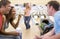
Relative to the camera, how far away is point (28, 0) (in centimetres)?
719

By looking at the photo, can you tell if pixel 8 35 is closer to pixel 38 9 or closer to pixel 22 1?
pixel 38 9

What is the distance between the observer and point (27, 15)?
500cm

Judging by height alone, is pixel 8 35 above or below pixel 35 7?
below

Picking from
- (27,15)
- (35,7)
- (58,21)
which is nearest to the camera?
(58,21)

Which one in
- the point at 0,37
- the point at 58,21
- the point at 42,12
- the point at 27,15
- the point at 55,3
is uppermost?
the point at 42,12

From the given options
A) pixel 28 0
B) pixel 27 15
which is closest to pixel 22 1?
pixel 28 0

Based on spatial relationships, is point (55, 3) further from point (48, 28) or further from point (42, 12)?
point (42, 12)

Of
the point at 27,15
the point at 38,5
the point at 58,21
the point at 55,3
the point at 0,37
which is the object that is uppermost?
the point at 38,5

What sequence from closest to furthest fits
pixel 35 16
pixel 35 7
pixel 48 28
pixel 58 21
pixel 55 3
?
1. pixel 58 21
2. pixel 55 3
3. pixel 48 28
4. pixel 35 16
5. pixel 35 7

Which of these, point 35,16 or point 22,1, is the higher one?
point 22,1

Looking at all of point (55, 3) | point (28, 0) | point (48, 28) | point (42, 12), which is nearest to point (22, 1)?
point (28, 0)

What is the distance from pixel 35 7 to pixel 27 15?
2087mm

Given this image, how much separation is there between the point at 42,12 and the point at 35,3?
939 millimetres

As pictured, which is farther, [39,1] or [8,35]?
[39,1]
